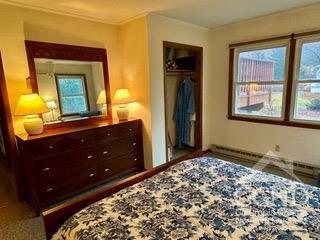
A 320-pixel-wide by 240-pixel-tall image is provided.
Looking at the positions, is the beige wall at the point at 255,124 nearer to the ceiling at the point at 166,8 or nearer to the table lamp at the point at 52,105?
the ceiling at the point at 166,8

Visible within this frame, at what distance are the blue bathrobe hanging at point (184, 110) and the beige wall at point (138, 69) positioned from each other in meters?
1.16

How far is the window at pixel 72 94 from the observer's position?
9.07 feet

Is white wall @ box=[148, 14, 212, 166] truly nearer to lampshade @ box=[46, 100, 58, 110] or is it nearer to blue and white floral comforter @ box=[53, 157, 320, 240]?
lampshade @ box=[46, 100, 58, 110]

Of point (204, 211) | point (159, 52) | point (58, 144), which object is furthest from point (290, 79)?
point (58, 144)

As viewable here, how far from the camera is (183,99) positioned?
4.05 metres

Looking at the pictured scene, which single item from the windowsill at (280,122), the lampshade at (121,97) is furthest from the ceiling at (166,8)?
the windowsill at (280,122)

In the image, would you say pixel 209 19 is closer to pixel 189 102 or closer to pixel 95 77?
pixel 189 102

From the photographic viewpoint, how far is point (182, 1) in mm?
2449

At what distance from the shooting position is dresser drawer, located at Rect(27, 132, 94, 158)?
2188 mm

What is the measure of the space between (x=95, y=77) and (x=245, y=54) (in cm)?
251

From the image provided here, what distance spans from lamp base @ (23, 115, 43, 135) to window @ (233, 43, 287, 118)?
310cm

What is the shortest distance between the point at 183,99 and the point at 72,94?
2080 mm

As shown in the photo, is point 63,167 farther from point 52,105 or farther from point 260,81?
point 260,81

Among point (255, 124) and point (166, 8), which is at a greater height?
point (166, 8)
